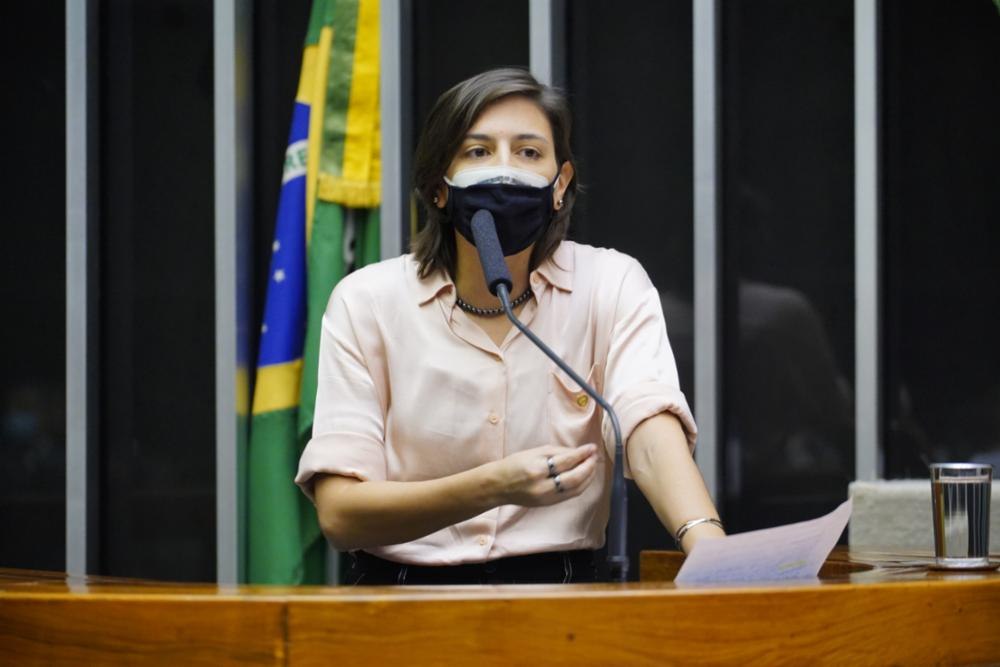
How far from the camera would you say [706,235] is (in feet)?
10.9

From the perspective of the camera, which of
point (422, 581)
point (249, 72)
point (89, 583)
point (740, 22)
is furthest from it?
point (249, 72)

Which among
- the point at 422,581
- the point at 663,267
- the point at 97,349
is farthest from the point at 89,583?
the point at 97,349

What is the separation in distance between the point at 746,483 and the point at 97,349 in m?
1.75

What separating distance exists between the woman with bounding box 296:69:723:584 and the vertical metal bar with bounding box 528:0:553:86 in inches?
53.0

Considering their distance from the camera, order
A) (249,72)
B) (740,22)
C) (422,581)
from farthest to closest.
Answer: (249,72)
(740,22)
(422,581)

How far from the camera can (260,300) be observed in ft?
12.3

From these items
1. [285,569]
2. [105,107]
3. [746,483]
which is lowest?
[285,569]

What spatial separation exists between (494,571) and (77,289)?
222 centimetres

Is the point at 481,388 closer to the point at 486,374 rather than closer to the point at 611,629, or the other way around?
the point at 486,374

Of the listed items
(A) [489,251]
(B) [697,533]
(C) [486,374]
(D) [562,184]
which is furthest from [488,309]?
(B) [697,533]

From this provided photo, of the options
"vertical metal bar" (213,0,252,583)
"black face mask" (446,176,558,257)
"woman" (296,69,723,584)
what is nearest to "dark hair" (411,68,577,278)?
"woman" (296,69,723,584)

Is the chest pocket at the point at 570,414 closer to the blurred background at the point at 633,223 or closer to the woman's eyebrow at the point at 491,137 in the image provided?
the woman's eyebrow at the point at 491,137

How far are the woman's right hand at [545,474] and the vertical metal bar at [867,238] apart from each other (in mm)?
1719

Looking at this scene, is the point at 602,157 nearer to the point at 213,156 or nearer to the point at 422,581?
the point at 213,156
